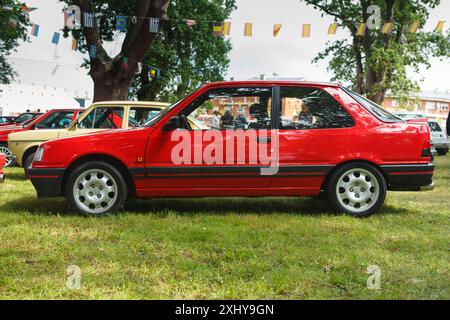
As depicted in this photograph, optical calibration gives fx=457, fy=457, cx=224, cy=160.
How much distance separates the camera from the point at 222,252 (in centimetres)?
406

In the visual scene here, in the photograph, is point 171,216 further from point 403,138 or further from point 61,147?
point 403,138

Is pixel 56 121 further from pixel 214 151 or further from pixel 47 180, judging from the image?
pixel 214 151

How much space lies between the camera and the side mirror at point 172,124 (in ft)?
17.6

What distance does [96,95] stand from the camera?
14.2m

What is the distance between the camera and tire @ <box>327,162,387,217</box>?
5.68 meters

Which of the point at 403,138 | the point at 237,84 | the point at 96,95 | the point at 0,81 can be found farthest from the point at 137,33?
the point at 0,81

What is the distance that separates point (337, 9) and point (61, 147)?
2466 cm

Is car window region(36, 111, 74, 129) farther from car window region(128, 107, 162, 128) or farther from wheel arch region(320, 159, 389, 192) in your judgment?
wheel arch region(320, 159, 389, 192)

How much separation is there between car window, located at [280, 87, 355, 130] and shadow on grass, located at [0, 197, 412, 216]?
1147 mm

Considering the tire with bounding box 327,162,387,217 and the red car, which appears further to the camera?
the tire with bounding box 327,162,387,217

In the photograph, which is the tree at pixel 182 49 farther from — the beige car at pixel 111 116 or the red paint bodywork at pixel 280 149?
the red paint bodywork at pixel 280 149

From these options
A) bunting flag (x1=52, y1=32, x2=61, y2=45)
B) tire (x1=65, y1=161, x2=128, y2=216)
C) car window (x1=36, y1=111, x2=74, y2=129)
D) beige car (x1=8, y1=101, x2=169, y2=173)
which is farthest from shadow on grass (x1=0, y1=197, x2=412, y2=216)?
bunting flag (x1=52, y1=32, x2=61, y2=45)

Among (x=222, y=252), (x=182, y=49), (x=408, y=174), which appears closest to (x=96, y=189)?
(x=222, y=252)

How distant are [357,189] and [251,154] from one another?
1419 millimetres
